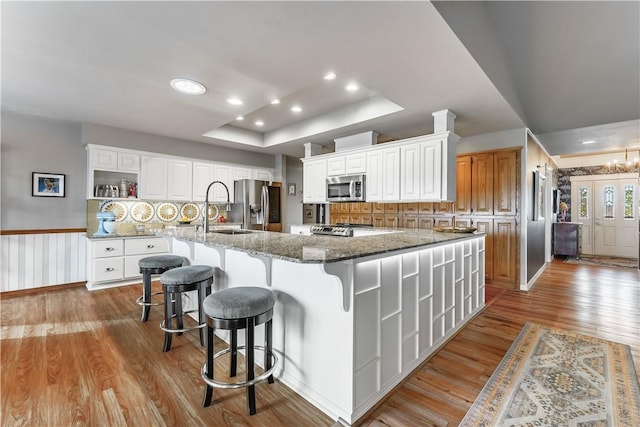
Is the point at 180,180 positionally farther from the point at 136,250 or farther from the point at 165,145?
the point at 136,250

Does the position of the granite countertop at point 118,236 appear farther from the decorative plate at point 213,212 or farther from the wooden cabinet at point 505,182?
the wooden cabinet at point 505,182

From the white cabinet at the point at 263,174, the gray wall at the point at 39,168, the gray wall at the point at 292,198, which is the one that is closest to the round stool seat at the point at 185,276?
the gray wall at the point at 39,168

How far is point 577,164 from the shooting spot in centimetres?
803

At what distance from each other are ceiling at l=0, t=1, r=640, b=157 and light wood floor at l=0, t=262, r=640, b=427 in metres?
2.50

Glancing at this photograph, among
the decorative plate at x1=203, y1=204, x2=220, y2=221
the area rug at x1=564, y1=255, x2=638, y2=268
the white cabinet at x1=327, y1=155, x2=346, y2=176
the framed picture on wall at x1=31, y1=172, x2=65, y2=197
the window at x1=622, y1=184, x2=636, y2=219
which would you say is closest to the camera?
the framed picture on wall at x1=31, y1=172, x2=65, y2=197

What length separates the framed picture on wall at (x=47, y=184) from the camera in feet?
14.0

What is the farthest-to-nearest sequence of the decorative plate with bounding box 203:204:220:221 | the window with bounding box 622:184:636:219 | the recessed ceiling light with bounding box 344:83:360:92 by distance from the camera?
the window with bounding box 622:184:636:219
the decorative plate with bounding box 203:204:220:221
the recessed ceiling light with bounding box 344:83:360:92

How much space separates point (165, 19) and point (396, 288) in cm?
247

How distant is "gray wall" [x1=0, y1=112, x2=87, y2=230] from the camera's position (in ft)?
13.5

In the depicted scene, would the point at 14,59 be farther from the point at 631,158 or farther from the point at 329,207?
the point at 631,158

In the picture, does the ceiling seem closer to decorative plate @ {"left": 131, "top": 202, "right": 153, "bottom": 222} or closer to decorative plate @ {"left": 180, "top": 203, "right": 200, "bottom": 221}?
decorative plate @ {"left": 131, "top": 202, "right": 153, "bottom": 222}

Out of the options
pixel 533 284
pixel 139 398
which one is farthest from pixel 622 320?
pixel 139 398

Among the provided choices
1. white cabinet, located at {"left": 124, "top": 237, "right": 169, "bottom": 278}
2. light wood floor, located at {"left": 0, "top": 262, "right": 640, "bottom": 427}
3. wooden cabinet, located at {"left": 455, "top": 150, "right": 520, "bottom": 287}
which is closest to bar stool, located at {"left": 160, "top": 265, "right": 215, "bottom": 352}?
light wood floor, located at {"left": 0, "top": 262, "right": 640, "bottom": 427}

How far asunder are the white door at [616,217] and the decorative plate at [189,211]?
405 inches
